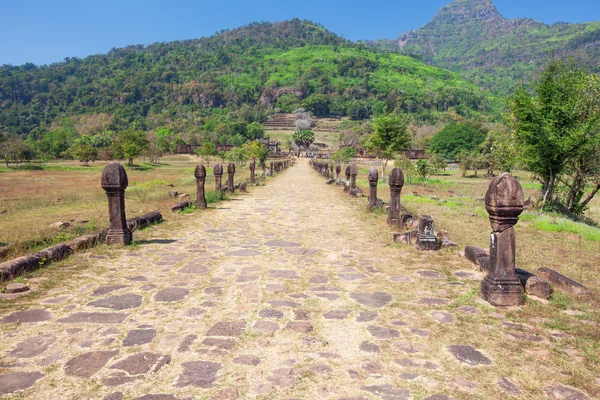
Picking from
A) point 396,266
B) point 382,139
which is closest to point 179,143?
point 382,139

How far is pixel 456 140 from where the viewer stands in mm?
63719

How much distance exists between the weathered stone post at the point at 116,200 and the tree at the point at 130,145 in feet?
144

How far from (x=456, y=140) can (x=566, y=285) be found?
63841 millimetres

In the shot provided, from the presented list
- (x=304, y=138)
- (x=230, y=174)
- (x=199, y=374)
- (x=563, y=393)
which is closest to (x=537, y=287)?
(x=563, y=393)

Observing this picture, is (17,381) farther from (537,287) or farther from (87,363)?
(537,287)

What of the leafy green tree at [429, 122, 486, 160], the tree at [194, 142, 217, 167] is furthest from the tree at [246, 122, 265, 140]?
the leafy green tree at [429, 122, 486, 160]

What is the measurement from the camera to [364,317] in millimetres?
4090

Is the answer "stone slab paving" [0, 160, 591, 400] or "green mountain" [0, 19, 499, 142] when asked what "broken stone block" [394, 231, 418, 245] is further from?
"green mountain" [0, 19, 499, 142]

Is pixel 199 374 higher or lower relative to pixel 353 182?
lower

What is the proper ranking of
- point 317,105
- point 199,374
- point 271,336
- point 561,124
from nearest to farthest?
point 199,374
point 271,336
point 561,124
point 317,105

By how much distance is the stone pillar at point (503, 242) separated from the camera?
173 inches

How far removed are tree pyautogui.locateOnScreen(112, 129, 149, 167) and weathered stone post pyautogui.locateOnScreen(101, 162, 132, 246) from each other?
4404 centimetres

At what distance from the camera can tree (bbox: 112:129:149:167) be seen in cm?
4784

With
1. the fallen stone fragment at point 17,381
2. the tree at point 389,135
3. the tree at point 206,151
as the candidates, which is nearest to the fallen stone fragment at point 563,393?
the fallen stone fragment at point 17,381
